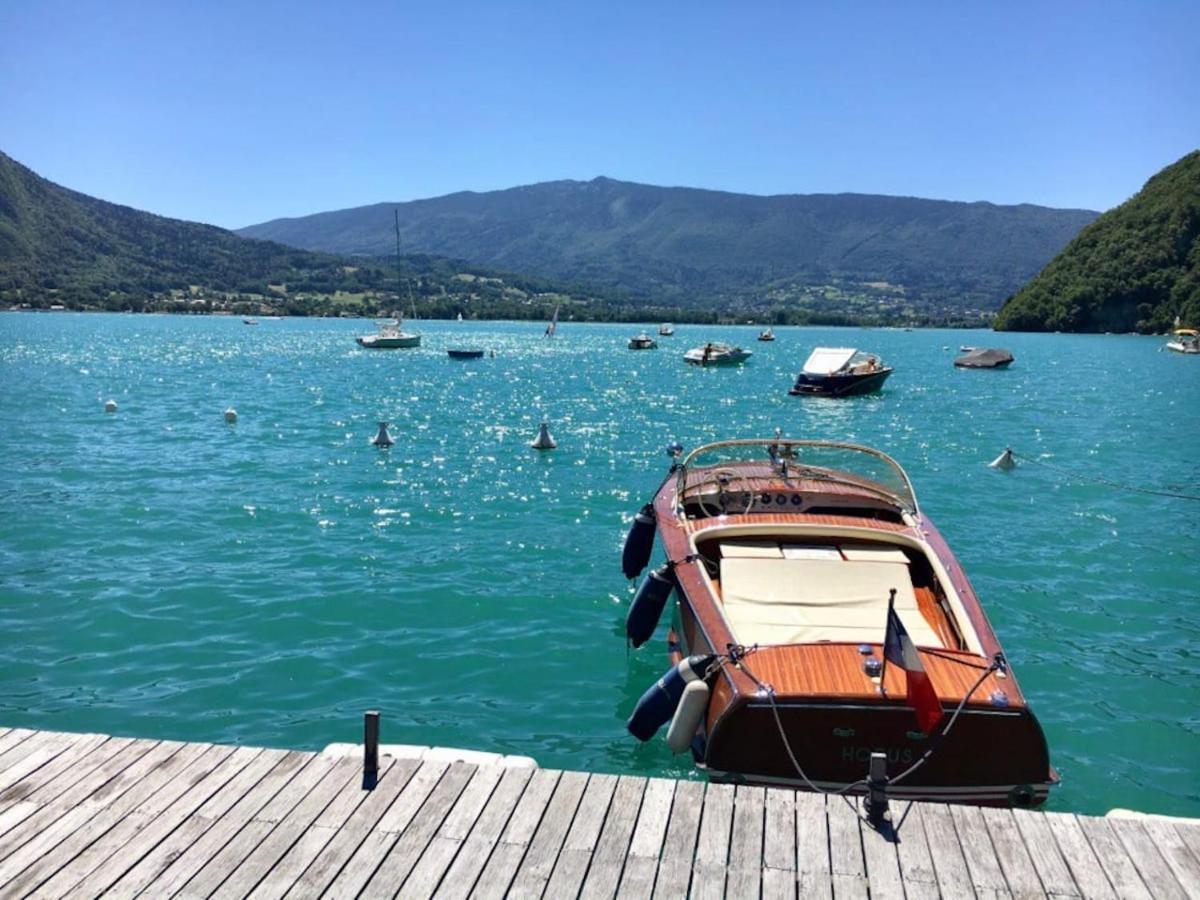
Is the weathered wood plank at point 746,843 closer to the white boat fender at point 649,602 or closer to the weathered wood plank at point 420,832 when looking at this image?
the weathered wood plank at point 420,832

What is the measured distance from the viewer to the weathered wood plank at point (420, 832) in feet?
18.1

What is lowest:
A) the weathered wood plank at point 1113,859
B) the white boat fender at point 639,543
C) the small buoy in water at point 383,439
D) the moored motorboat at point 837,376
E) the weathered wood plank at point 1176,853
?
the moored motorboat at point 837,376

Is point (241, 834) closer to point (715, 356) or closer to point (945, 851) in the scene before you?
point (945, 851)

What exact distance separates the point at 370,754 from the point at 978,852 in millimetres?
4302

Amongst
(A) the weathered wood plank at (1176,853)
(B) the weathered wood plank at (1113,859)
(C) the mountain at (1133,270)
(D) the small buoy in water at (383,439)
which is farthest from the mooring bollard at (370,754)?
(C) the mountain at (1133,270)

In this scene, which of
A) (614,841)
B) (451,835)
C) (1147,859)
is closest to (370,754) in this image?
(451,835)

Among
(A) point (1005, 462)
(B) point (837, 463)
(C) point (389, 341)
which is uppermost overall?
(B) point (837, 463)

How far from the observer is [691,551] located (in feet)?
37.4

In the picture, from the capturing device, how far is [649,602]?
1167 cm

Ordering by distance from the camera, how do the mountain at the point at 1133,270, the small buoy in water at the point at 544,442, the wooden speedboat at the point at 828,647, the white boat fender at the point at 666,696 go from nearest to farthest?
1. the wooden speedboat at the point at 828,647
2. the white boat fender at the point at 666,696
3. the small buoy in water at the point at 544,442
4. the mountain at the point at 1133,270

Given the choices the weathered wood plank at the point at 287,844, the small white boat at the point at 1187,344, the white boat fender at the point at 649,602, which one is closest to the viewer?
the weathered wood plank at the point at 287,844

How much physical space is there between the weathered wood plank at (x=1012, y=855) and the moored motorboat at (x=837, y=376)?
51.9 m

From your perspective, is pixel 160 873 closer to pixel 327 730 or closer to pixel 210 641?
pixel 327 730

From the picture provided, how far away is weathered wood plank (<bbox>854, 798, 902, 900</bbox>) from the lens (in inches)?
216
